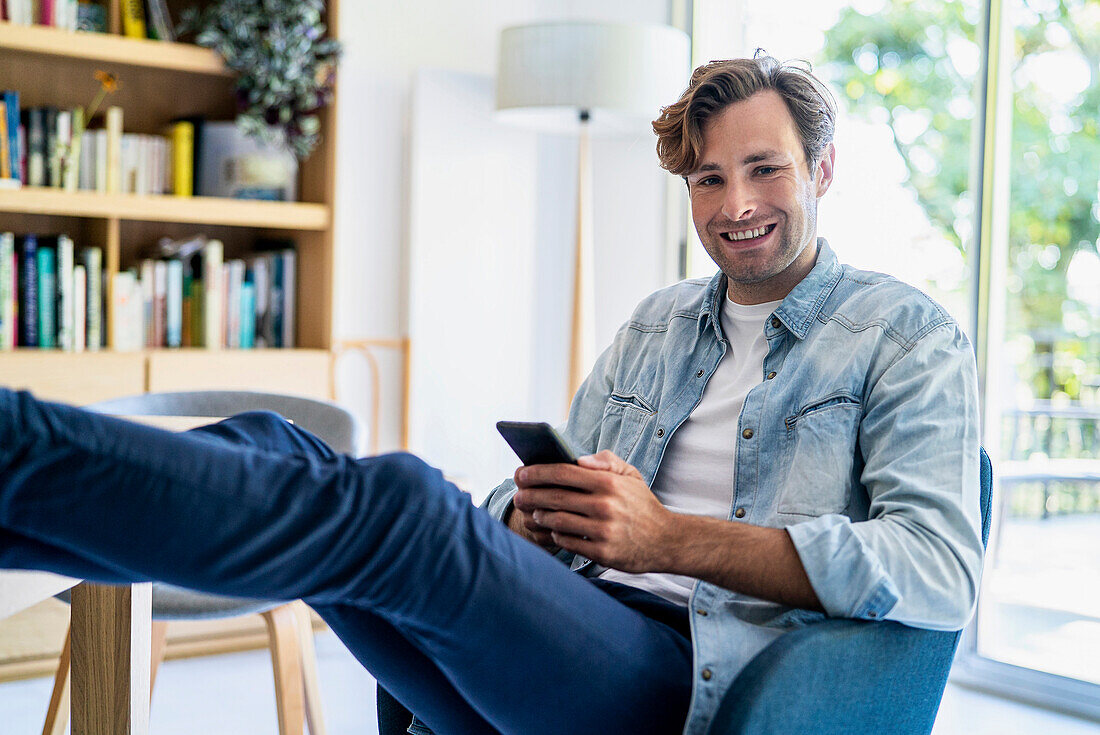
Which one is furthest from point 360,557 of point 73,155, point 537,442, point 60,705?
point 73,155

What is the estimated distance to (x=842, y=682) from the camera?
1038 millimetres

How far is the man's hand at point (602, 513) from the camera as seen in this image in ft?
3.76

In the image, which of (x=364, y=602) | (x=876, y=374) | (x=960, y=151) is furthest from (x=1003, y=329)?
(x=364, y=602)

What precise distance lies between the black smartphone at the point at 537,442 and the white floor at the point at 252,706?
1.31 m

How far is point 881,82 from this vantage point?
303 centimetres

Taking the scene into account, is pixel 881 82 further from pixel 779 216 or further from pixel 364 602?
pixel 364 602

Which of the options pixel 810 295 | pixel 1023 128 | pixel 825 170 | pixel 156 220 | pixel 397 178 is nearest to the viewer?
pixel 810 295

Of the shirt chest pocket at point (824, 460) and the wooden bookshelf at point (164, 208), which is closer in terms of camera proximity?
the shirt chest pocket at point (824, 460)

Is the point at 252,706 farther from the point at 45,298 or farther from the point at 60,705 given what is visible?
the point at 45,298

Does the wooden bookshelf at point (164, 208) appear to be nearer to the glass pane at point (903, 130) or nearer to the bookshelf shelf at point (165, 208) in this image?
the bookshelf shelf at point (165, 208)

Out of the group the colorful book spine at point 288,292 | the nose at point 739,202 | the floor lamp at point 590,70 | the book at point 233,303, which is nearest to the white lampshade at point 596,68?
the floor lamp at point 590,70

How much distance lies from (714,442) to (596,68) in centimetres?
162

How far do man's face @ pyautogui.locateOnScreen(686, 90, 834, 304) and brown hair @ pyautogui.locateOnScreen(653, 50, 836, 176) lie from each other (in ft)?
0.04

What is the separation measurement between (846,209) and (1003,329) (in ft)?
1.96
